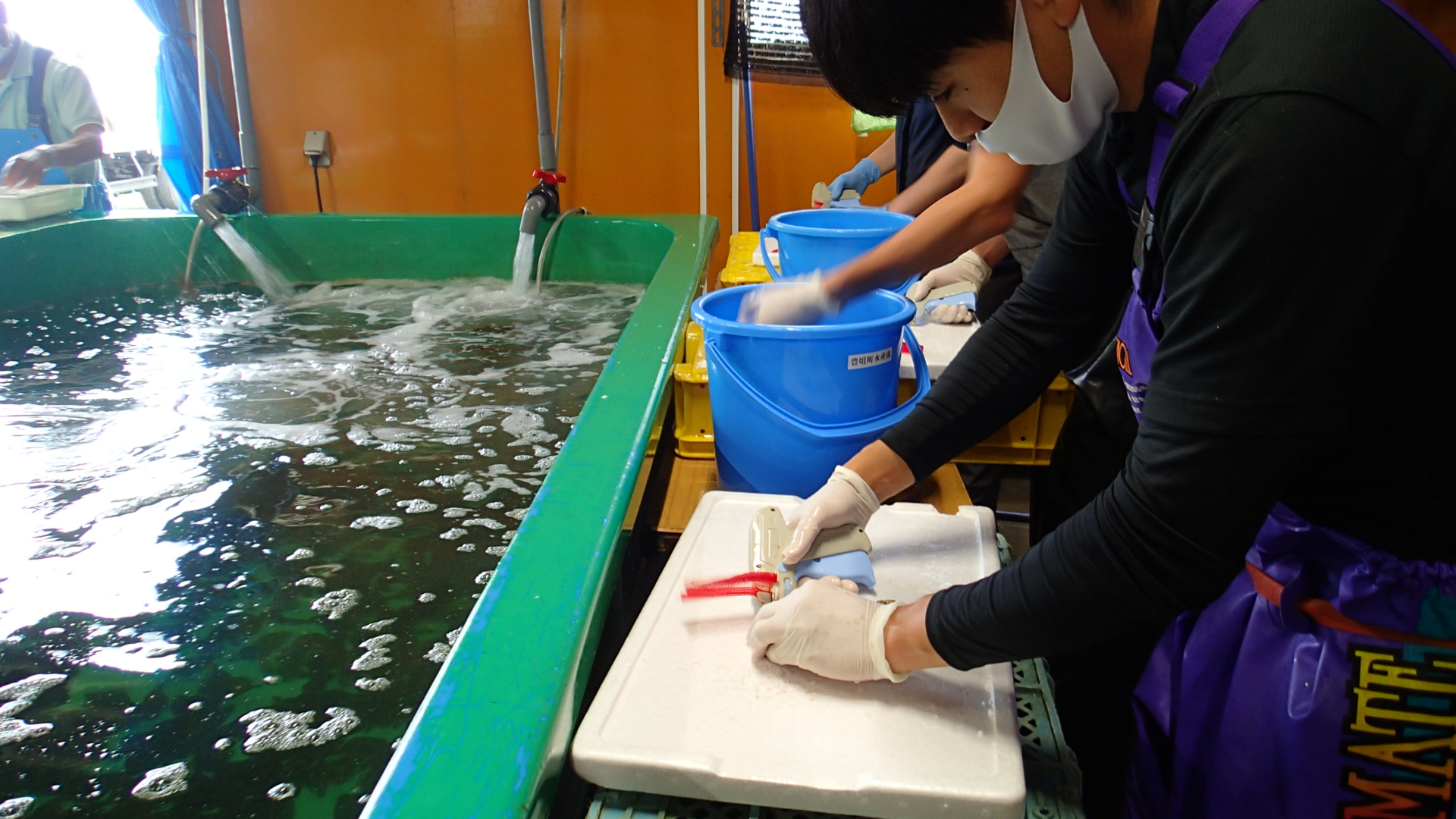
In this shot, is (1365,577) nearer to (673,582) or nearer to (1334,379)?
(1334,379)

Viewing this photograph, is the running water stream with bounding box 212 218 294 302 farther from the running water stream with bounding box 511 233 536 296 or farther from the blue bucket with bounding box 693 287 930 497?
the blue bucket with bounding box 693 287 930 497

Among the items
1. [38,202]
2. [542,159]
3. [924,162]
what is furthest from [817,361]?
[38,202]

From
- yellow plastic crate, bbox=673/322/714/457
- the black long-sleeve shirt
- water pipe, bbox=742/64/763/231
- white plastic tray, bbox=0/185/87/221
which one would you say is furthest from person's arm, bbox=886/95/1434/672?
white plastic tray, bbox=0/185/87/221

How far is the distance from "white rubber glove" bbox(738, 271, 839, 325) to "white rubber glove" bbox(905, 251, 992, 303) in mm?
727

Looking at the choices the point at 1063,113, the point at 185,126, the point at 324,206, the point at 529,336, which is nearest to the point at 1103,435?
the point at 1063,113

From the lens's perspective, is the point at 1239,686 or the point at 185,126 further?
the point at 185,126

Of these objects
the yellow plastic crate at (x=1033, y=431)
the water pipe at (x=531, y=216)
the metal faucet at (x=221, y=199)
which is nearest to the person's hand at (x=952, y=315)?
the yellow plastic crate at (x=1033, y=431)

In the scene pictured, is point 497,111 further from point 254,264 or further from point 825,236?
point 825,236

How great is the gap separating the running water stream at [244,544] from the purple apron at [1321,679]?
0.79 metres

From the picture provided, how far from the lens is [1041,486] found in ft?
5.50

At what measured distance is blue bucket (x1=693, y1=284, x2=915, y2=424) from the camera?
1.16 m

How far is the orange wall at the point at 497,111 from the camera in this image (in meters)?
4.27

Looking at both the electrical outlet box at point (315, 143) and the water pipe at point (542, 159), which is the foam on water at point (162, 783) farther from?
the electrical outlet box at point (315, 143)

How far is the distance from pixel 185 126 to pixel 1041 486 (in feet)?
16.1
